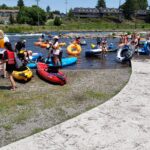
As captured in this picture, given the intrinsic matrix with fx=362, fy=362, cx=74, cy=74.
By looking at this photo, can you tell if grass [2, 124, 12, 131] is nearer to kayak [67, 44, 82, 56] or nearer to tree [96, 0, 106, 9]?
kayak [67, 44, 82, 56]

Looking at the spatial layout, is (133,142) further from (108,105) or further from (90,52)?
(90,52)

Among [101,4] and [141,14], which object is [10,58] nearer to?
[141,14]

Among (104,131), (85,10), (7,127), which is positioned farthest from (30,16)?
(104,131)

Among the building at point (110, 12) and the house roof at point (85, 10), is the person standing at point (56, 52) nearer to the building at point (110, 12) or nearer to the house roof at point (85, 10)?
the house roof at point (85, 10)

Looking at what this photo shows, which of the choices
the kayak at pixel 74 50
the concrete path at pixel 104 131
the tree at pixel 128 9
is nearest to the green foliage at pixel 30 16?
the tree at pixel 128 9

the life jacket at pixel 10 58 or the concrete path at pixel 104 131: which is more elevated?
the life jacket at pixel 10 58

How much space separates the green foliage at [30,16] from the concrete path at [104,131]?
112m

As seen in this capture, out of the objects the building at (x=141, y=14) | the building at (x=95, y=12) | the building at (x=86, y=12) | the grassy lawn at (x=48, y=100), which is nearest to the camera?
the grassy lawn at (x=48, y=100)

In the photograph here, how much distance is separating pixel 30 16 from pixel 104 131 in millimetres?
117354

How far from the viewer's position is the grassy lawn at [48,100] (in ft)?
31.1

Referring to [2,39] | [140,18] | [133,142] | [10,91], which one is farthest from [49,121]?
[140,18]

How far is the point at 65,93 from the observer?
513 inches

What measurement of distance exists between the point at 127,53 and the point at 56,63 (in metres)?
7.20

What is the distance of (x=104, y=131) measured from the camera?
9.08 metres
